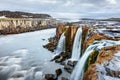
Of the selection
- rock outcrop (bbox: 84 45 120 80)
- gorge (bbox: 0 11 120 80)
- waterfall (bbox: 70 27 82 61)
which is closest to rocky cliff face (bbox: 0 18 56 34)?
gorge (bbox: 0 11 120 80)

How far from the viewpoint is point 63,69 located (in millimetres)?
27719

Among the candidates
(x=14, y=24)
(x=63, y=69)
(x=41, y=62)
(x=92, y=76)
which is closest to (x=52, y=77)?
(x=63, y=69)

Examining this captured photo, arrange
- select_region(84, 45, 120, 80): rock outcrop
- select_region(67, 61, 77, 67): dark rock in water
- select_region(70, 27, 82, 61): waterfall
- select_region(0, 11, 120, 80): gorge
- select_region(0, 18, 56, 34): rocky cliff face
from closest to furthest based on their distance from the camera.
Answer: select_region(84, 45, 120, 80): rock outcrop, select_region(0, 11, 120, 80): gorge, select_region(67, 61, 77, 67): dark rock in water, select_region(70, 27, 82, 61): waterfall, select_region(0, 18, 56, 34): rocky cliff face

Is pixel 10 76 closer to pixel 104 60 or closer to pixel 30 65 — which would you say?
pixel 30 65

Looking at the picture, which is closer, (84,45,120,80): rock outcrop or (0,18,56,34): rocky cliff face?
(84,45,120,80): rock outcrop

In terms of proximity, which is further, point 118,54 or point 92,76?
point 118,54

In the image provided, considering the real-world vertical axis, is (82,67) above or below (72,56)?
above

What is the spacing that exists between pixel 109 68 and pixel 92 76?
1578 mm

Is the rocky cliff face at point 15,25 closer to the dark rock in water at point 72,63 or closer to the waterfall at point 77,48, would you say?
the waterfall at point 77,48

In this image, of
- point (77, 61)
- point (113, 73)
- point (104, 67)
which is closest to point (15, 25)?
point (77, 61)

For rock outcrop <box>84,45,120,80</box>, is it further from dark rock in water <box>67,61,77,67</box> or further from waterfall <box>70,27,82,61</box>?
waterfall <box>70,27,82,61</box>

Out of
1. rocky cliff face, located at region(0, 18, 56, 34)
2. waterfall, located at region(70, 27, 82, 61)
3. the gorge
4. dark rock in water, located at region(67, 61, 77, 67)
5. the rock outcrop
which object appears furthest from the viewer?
rocky cliff face, located at region(0, 18, 56, 34)

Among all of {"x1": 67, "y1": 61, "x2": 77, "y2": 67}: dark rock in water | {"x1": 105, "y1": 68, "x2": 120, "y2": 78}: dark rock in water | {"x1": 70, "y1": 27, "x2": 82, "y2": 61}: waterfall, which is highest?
{"x1": 105, "y1": 68, "x2": 120, "y2": 78}: dark rock in water

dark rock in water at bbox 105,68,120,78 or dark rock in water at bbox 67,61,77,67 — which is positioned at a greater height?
dark rock in water at bbox 105,68,120,78
